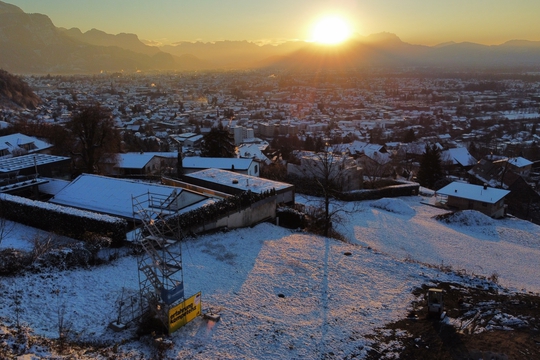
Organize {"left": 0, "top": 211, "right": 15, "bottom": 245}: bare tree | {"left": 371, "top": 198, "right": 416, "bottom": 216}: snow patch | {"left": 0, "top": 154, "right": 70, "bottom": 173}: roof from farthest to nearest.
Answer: {"left": 371, "top": 198, "right": 416, "bottom": 216}: snow patch, {"left": 0, "top": 154, "right": 70, "bottom": 173}: roof, {"left": 0, "top": 211, "right": 15, "bottom": 245}: bare tree

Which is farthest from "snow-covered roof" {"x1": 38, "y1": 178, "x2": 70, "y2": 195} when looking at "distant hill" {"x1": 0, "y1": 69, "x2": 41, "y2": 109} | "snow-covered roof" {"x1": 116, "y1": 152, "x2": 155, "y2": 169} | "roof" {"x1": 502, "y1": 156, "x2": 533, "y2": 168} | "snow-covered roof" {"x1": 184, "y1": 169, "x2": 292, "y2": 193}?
"distant hill" {"x1": 0, "y1": 69, "x2": 41, "y2": 109}

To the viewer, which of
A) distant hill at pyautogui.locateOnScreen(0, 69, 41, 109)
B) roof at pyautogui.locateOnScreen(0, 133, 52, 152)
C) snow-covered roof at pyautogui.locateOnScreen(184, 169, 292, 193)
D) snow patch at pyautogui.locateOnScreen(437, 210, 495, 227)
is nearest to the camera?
snow-covered roof at pyautogui.locateOnScreen(184, 169, 292, 193)

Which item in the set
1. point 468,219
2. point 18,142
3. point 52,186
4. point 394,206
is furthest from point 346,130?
point 52,186

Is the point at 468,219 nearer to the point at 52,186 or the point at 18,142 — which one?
the point at 52,186

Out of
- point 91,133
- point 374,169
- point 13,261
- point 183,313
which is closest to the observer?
point 183,313

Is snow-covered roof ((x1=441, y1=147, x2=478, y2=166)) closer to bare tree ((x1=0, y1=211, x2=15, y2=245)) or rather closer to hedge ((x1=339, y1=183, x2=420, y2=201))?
hedge ((x1=339, y1=183, x2=420, y2=201))

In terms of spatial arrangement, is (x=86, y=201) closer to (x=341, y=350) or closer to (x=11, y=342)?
(x=11, y=342)

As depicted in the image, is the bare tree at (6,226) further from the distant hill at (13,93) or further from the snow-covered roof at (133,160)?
the distant hill at (13,93)
